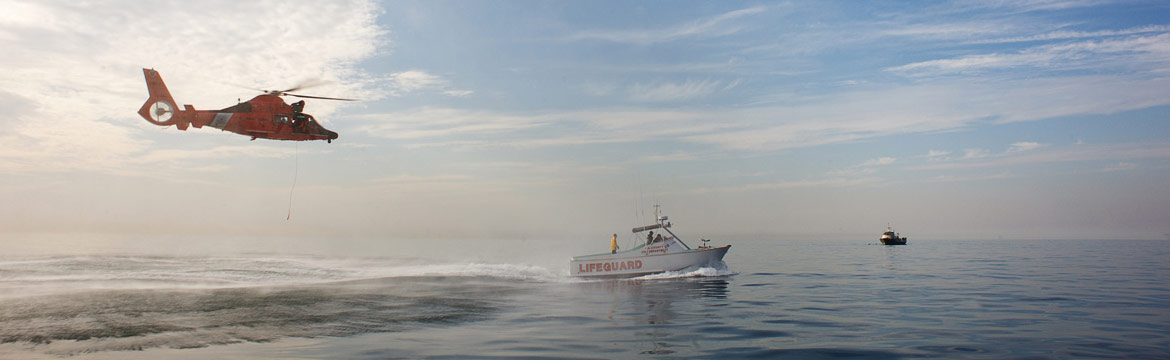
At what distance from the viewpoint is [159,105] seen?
24000 mm

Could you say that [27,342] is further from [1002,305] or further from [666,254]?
[1002,305]

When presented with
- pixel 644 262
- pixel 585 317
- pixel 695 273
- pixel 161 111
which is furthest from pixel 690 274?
pixel 161 111

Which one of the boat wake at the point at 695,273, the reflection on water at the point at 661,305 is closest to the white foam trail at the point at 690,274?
the boat wake at the point at 695,273

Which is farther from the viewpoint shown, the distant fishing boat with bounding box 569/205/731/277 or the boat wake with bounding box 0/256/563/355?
the distant fishing boat with bounding box 569/205/731/277

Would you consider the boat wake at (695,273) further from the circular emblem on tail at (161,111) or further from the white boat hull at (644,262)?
the circular emblem on tail at (161,111)

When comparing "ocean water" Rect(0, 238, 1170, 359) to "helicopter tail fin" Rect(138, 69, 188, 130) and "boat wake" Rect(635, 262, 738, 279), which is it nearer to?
"boat wake" Rect(635, 262, 738, 279)

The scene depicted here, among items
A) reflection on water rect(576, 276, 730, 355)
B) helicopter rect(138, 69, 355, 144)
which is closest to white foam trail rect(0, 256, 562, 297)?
reflection on water rect(576, 276, 730, 355)

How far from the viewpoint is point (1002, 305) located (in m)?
20.7

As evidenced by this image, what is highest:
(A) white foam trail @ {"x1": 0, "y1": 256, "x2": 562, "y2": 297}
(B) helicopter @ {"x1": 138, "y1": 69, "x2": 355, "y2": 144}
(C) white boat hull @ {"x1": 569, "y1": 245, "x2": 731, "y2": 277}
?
(B) helicopter @ {"x1": 138, "y1": 69, "x2": 355, "y2": 144}

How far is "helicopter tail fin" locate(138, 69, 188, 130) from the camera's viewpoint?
78.0 feet

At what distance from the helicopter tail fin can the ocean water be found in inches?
275

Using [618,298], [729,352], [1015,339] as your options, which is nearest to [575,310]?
[618,298]

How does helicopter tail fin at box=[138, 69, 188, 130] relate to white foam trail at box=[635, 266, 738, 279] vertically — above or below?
above

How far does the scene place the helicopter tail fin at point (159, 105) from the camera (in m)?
23.8
